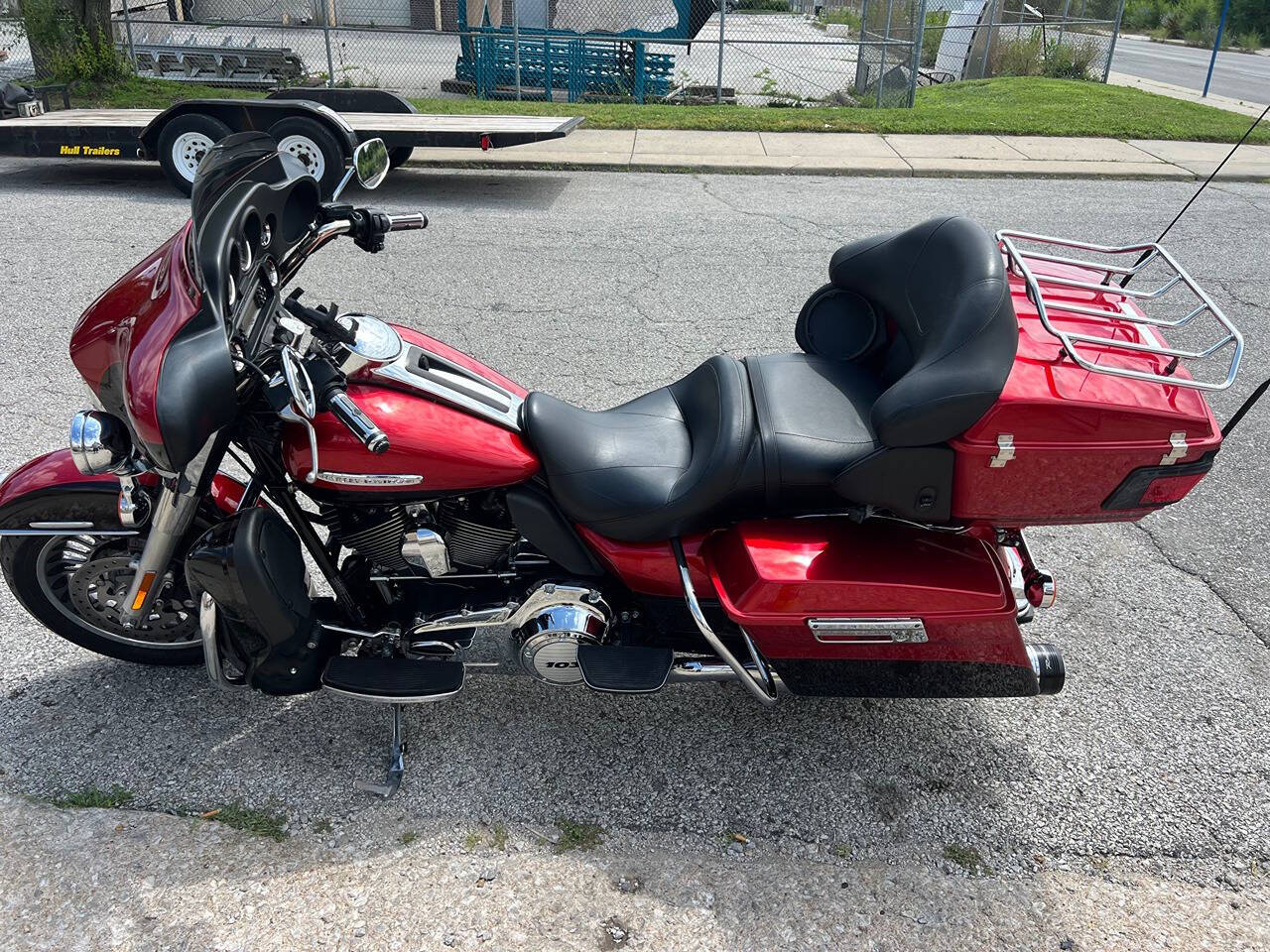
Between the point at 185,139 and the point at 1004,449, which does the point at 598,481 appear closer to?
the point at 1004,449

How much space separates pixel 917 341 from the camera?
8.78ft

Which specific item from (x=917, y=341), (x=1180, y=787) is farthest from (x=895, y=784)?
(x=917, y=341)

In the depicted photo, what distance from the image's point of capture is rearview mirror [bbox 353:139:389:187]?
2.61 metres

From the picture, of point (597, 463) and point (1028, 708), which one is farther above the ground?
point (597, 463)

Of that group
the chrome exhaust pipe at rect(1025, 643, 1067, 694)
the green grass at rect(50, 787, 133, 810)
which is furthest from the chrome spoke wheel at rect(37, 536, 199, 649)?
the chrome exhaust pipe at rect(1025, 643, 1067, 694)

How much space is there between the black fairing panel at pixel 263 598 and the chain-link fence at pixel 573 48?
428 inches

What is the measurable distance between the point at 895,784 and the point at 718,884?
2.18ft

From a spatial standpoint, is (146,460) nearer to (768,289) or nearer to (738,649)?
(738,649)

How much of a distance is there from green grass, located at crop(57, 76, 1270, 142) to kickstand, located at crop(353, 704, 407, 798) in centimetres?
996

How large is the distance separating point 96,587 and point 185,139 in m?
6.81

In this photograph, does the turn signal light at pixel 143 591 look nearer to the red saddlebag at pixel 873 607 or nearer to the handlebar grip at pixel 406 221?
the handlebar grip at pixel 406 221

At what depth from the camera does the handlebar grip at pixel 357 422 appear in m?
2.14

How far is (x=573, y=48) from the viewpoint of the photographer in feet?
43.3

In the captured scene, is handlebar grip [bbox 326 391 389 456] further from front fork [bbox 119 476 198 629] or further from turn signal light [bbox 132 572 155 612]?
turn signal light [bbox 132 572 155 612]
